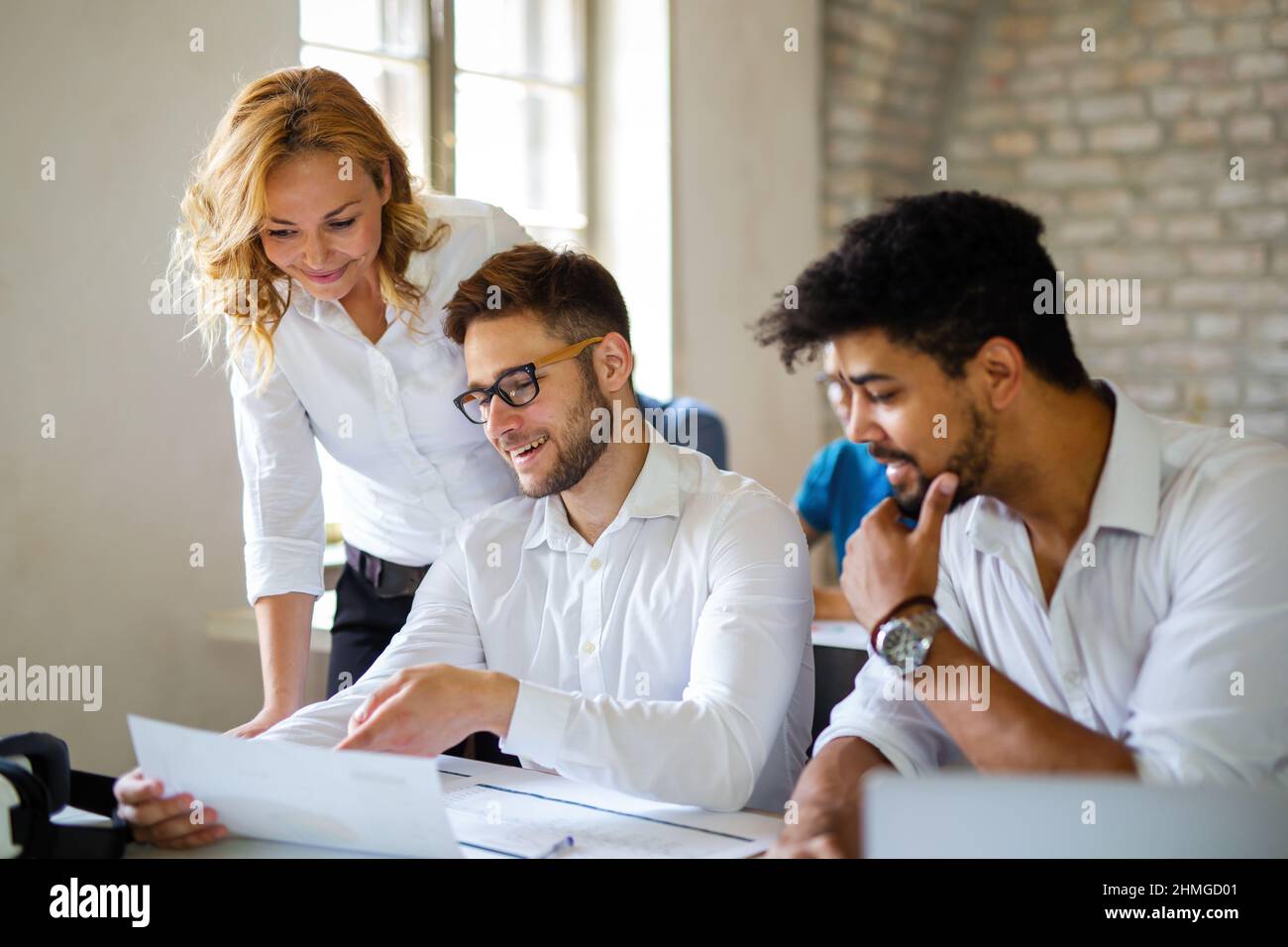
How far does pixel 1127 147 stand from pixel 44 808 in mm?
4749

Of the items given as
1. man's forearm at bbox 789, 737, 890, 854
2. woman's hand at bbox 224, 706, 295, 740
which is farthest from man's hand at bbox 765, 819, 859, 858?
woman's hand at bbox 224, 706, 295, 740

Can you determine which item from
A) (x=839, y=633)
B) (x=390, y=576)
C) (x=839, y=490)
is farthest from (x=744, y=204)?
(x=390, y=576)

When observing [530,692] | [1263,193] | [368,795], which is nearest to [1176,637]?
[530,692]

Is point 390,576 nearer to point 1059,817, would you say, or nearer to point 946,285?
point 946,285

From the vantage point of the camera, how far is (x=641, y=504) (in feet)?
6.29

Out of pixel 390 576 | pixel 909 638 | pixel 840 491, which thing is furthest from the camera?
pixel 840 491

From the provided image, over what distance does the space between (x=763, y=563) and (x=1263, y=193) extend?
12.9 ft

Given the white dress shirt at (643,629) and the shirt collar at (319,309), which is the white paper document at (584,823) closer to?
the white dress shirt at (643,629)

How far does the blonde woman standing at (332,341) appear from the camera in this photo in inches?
78.0

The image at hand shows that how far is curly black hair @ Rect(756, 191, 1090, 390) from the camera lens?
1.48 m

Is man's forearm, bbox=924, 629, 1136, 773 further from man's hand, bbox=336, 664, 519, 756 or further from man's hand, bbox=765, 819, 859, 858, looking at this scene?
man's hand, bbox=336, 664, 519, 756

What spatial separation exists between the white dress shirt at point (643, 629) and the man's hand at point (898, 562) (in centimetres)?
19

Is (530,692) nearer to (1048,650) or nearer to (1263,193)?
(1048,650)

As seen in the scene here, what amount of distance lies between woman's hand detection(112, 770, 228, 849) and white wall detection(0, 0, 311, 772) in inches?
65.1
